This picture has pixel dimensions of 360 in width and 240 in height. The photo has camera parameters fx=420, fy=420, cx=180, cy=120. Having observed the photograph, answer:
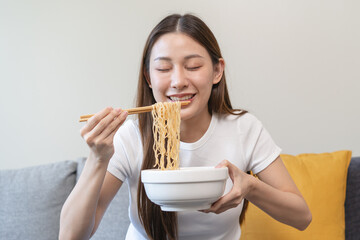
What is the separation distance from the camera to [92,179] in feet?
4.15

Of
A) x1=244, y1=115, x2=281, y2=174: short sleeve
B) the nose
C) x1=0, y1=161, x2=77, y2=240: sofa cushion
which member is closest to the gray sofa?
x1=0, y1=161, x2=77, y2=240: sofa cushion

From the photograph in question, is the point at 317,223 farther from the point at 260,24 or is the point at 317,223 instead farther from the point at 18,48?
the point at 18,48

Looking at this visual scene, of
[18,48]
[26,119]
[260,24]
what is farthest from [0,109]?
[260,24]

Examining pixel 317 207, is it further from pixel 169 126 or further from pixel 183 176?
pixel 183 176

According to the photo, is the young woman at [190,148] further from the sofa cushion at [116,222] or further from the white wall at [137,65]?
the white wall at [137,65]

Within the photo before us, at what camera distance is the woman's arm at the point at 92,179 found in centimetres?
116

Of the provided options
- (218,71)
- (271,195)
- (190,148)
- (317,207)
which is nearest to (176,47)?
(218,71)

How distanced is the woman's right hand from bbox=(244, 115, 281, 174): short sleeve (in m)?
0.61

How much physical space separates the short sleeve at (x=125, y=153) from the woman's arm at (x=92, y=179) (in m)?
0.13

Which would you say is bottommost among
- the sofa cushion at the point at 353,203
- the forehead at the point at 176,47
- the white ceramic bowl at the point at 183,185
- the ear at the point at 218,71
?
the sofa cushion at the point at 353,203

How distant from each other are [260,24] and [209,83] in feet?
3.69

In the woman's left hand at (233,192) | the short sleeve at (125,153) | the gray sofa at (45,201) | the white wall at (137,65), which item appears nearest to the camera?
the woman's left hand at (233,192)

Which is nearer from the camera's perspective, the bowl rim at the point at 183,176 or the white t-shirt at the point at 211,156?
the bowl rim at the point at 183,176

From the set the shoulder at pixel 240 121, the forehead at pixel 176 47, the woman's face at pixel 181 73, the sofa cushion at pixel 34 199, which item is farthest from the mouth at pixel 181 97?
the sofa cushion at pixel 34 199
